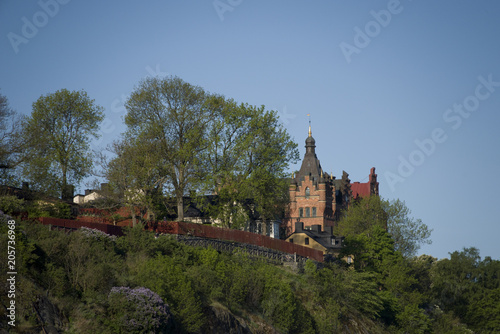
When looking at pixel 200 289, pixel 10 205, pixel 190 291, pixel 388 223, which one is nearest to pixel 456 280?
pixel 388 223

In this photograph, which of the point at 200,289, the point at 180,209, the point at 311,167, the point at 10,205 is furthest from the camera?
the point at 311,167

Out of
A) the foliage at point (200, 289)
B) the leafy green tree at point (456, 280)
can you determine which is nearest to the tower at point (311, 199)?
the leafy green tree at point (456, 280)

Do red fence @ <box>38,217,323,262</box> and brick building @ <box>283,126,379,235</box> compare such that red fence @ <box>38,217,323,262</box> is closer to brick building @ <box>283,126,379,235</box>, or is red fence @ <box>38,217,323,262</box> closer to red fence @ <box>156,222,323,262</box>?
red fence @ <box>156,222,323,262</box>

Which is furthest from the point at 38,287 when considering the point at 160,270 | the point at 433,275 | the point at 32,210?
the point at 433,275

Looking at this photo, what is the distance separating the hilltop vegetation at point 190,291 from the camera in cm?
3297

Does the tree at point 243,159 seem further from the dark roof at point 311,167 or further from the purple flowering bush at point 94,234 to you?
the dark roof at point 311,167

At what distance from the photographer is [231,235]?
59.8 meters

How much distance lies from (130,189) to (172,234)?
834cm

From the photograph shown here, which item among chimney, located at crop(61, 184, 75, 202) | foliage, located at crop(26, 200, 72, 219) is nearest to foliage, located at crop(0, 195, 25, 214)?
foliage, located at crop(26, 200, 72, 219)

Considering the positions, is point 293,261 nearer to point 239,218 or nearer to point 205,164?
point 239,218

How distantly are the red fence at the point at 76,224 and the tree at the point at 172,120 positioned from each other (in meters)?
21.7

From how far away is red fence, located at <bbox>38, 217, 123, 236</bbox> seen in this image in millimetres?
43156

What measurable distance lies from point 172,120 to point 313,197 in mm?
49154

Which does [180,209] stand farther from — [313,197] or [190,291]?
[313,197]
